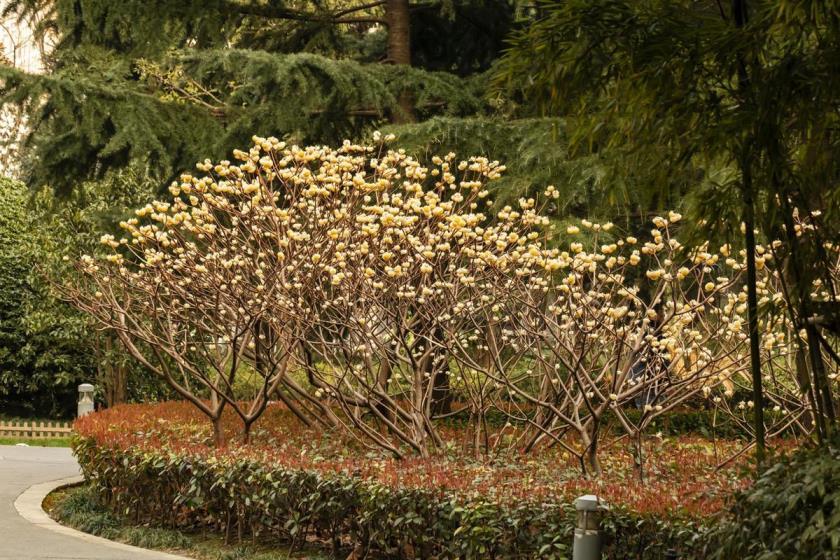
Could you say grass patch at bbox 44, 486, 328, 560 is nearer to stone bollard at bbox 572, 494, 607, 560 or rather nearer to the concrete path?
the concrete path

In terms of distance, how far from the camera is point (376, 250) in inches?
362

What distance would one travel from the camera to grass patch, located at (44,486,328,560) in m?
7.88

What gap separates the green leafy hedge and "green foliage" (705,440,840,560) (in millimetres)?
1292

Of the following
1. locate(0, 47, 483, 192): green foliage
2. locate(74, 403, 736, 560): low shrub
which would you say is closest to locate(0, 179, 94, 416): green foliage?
locate(0, 47, 483, 192): green foliage

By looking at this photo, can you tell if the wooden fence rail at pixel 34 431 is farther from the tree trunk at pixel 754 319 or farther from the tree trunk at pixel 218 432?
the tree trunk at pixel 754 319

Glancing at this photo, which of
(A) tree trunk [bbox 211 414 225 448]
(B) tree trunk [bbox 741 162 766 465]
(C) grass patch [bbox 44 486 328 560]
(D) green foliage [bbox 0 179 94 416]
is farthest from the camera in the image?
(D) green foliage [bbox 0 179 94 416]

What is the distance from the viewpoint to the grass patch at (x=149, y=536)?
25.9 feet

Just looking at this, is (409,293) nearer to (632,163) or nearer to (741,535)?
(632,163)

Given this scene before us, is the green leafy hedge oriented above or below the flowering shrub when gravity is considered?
below

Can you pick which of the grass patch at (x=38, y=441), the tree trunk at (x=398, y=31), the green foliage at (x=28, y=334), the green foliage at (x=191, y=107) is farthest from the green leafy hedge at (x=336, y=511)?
the green foliage at (x=28, y=334)

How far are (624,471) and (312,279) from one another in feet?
8.95

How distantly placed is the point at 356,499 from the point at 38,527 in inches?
141

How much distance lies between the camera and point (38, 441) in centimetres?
1980

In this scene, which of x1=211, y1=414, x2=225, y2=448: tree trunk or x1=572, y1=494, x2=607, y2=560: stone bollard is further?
x1=211, y1=414, x2=225, y2=448: tree trunk
